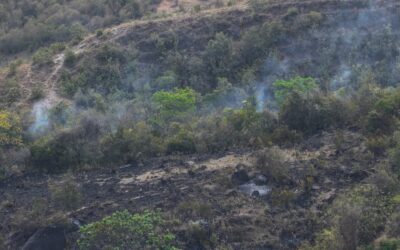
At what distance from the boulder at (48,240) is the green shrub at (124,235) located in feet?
5.04

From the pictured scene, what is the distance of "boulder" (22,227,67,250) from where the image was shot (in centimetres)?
2211

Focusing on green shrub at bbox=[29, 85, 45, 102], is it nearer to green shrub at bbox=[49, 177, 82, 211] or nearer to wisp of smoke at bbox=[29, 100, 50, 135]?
wisp of smoke at bbox=[29, 100, 50, 135]

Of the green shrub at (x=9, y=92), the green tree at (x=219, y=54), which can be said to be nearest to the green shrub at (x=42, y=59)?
the green shrub at (x=9, y=92)

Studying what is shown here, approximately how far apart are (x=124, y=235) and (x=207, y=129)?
883cm

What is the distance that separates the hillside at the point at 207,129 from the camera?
22047mm

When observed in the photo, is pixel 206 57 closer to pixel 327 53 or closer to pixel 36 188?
pixel 327 53

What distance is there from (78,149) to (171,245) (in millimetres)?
8107

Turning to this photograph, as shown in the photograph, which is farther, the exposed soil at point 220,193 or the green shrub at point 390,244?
the exposed soil at point 220,193

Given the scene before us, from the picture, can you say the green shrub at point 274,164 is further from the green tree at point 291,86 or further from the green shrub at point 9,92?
the green shrub at point 9,92

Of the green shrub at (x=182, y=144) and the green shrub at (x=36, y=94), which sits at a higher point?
the green shrub at (x=36, y=94)

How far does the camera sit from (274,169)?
2462 cm

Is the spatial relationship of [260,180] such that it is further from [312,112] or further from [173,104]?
[173,104]

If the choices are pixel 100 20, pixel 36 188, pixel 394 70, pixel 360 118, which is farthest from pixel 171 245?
pixel 100 20

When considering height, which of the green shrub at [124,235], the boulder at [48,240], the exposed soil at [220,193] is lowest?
the exposed soil at [220,193]
